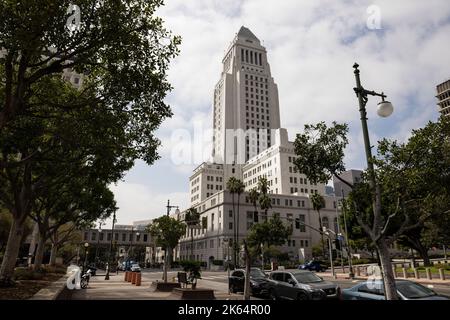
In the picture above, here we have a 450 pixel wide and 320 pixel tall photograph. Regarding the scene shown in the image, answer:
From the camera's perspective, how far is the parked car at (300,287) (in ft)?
51.0

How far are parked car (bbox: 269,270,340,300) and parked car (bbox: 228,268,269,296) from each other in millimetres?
1777

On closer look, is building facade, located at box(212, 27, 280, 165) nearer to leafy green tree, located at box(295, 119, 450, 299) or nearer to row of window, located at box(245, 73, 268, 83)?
row of window, located at box(245, 73, 268, 83)

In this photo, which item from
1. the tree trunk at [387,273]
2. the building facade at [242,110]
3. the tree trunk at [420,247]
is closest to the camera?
the tree trunk at [387,273]

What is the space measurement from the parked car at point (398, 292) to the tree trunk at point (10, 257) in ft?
54.3

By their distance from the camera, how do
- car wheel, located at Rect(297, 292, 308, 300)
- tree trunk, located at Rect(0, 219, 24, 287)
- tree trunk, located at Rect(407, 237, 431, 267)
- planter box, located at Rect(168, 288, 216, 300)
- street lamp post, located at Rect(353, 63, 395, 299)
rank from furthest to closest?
tree trunk, located at Rect(407, 237, 431, 267) → planter box, located at Rect(168, 288, 216, 300) → tree trunk, located at Rect(0, 219, 24, 287) → car wheel, located at Rect(297, 292, 308, 300) → street lamp post, located at Rect(353, 63, 395, 299)

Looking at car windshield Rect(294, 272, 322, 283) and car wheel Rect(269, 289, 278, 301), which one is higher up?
car windshield Rect(294, 272, 322, 283)

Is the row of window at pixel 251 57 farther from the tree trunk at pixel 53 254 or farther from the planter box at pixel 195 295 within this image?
the planter box at pixel 195 295

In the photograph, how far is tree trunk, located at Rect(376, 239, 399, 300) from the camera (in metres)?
9.27

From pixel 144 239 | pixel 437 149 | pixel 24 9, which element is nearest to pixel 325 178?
pixel 437 149

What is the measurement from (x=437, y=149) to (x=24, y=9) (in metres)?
13.4

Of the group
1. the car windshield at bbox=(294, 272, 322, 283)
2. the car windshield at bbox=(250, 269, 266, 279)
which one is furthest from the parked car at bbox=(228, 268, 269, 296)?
the car windshield at bbox=(294, 272, 322, 283)

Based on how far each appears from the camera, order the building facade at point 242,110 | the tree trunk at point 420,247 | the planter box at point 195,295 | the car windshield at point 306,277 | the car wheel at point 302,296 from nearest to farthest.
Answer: the car wheel at point 302,296 < the car windshield at point 306,277 < the planter box at point 195,295 < the tree trunk at point 420,247 < the building facade at point 242,110

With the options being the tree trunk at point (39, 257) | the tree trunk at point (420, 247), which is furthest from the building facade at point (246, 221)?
the tree trunk at point (39, 257)

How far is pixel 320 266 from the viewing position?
54.0 metres
